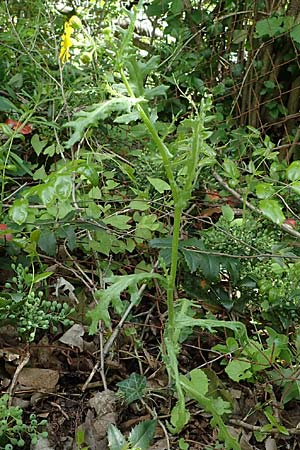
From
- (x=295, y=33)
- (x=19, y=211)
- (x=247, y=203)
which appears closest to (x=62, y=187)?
(x=19, y=211)

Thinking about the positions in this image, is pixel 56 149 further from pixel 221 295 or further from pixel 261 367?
pixel 261 367

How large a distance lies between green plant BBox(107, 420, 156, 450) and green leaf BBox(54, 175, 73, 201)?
1.46 ft

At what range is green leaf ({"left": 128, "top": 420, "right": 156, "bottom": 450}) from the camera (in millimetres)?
1243

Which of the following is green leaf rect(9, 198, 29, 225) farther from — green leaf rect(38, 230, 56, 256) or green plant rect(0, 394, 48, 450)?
green plant rect(0, 394, 48, 450)

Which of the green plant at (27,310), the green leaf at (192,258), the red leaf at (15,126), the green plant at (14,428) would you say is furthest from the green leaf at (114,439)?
the red leaf at (15,126)

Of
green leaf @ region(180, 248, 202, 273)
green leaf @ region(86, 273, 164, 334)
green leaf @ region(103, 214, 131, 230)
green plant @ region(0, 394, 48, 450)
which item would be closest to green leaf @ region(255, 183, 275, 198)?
green leaf @ region(180, 248, 202, 273)

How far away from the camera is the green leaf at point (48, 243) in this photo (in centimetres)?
148

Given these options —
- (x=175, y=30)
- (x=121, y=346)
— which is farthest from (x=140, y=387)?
(x=175, y=30)

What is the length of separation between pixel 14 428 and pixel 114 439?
0.19 meters

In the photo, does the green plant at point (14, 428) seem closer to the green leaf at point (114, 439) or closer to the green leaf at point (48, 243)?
the green leaf at point (114, 439)

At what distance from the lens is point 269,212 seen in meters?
1.39

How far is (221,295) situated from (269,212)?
31 centimetres

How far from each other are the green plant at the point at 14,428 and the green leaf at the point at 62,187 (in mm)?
399

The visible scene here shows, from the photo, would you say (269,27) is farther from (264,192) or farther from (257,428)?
(257,428)
